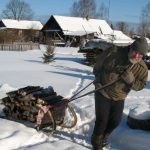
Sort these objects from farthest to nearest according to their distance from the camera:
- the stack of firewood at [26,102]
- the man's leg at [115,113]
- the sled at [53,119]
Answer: the stack of firewood at [26,102]
the sled at [53,119]
the man's leg at [115,113]

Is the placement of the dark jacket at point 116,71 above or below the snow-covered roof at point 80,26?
above

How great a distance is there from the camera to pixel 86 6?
105 m

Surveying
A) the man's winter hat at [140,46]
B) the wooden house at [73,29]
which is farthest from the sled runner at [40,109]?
the wooden house at [73,29]

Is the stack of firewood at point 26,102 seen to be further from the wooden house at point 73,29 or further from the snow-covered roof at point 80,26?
the snow-covered roof at point 80,26

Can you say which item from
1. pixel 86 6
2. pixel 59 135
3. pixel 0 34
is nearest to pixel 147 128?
pixel 59 135

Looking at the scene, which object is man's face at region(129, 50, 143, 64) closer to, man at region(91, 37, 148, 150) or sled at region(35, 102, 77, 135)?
man at region(91, 37, 148, 150)

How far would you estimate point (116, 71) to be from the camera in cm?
567

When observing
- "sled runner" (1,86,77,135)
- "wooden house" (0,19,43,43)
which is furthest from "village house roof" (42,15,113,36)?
"sled runner" (1,86,77,135)

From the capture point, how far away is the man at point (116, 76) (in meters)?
5.60

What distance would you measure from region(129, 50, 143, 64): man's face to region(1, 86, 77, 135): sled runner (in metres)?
1.73

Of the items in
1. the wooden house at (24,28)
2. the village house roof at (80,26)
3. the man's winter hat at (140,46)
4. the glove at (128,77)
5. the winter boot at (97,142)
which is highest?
the man's winter hat at (140,46)

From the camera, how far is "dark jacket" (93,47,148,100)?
5.62m

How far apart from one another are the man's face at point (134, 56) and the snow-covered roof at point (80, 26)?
56.5 metres

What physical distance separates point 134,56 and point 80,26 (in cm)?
6115
